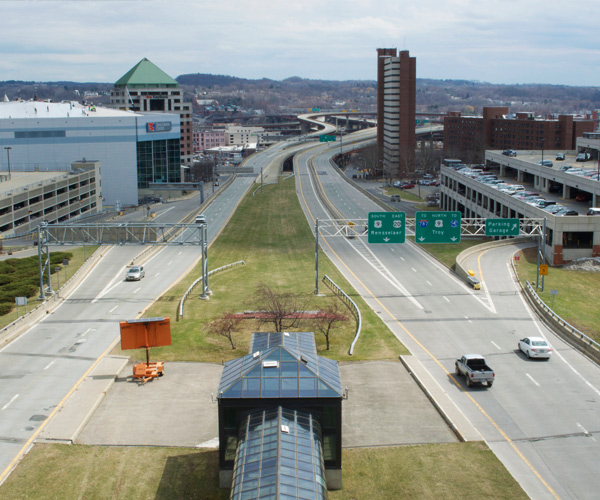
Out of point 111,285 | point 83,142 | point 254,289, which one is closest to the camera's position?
point 254,289

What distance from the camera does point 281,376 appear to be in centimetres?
2770

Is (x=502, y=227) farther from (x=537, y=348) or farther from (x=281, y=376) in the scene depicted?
(x=281, y=376)

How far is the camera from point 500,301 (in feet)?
196

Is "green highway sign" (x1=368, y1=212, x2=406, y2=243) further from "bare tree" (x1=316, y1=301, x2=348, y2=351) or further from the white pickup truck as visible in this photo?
the white pickup truck

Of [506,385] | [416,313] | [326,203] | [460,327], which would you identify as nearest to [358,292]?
[416,313]

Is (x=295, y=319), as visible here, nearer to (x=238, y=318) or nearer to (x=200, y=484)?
(x=238, y=318)

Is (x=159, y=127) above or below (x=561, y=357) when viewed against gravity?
above

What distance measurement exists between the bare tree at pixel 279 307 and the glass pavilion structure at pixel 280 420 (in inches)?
786

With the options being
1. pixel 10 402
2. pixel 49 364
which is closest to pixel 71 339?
pixel 49 364

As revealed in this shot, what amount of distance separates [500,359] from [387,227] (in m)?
24.0

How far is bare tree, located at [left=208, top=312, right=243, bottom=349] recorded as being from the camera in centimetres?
4885

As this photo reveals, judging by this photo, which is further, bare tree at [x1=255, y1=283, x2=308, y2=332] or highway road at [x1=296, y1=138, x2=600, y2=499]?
bare tree at [x1=255, y1=283, x2=308, y2=332]

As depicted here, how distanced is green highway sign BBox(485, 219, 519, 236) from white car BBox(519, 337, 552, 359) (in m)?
23.9

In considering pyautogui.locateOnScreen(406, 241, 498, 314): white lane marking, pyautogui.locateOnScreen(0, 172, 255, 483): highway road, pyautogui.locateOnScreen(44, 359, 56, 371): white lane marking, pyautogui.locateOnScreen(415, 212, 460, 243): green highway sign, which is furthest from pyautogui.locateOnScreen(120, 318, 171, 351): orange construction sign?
pyautogui.locateOnScreen(415, 212, 460, 243): green highway sign
